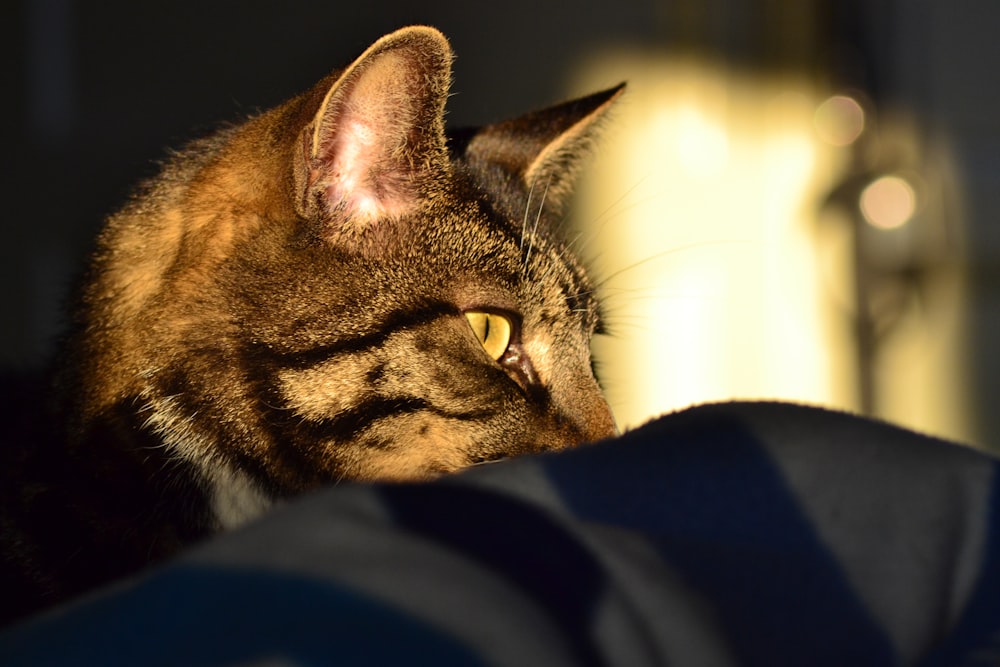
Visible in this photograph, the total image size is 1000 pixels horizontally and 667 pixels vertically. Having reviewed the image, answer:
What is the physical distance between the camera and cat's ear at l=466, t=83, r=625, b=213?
1021mm

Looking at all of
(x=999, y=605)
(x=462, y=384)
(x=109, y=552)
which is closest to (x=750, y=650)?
(x=999, y=605)

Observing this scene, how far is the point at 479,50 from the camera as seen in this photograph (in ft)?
7.16

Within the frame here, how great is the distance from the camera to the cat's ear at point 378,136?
70 cm

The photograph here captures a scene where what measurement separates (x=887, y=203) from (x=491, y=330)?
1.69 metres

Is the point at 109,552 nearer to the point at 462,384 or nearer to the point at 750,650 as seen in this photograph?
the point at 462,384

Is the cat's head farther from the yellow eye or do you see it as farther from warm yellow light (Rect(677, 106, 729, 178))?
warm yellow light (Rect(677, 106, 729, 178))

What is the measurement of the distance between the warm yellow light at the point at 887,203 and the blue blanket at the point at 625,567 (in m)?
1.81

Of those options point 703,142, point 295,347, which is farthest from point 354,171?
point 703,142

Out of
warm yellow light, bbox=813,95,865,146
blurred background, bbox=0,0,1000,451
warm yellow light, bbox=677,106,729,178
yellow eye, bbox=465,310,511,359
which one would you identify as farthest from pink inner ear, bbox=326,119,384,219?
warm yellow light, bbox=813,95,865,146

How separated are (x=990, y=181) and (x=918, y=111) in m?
0.27

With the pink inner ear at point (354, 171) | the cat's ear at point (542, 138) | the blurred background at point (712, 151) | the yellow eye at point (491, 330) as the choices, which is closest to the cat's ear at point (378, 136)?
the pink inner ear at point (354, 171)

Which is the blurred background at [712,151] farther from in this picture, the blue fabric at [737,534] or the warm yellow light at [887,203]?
the blue fabric at [737,534]

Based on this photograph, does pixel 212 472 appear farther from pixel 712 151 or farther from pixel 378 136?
pixel 712 151

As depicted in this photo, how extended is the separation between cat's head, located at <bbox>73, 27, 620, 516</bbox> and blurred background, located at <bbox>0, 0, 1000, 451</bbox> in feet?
4.25
